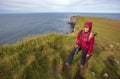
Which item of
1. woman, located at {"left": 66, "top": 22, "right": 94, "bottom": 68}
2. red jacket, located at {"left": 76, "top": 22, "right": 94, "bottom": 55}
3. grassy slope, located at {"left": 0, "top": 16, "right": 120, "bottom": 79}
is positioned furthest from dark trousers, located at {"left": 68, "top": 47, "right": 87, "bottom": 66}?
grassy slope, located at {"left": 0, "top": 16, "right": 120, "bottom": 79}

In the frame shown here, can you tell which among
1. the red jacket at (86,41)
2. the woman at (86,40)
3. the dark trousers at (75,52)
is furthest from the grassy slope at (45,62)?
the red jacket at (86,41)

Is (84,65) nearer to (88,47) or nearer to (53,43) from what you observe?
(88,47)

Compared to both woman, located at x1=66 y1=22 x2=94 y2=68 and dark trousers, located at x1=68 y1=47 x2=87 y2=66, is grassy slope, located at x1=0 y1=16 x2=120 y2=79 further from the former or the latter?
woman, located at x1=66 y1=22 x2=94 y2=68

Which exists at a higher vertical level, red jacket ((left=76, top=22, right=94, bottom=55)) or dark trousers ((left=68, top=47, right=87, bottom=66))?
red jacket ((left=76, top=22, right=94, bottom=55))

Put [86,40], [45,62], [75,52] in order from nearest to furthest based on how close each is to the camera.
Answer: [86,40] → [75,52] → [45,62]

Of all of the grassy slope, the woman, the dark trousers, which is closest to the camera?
the grassy slope

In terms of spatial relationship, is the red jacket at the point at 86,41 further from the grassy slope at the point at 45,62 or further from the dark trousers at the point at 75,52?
the grassy slope at the point at 45,62

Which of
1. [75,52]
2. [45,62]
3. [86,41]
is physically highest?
[86,41]

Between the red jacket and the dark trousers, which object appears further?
the dark trousers

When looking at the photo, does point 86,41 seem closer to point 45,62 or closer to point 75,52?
point 75,52

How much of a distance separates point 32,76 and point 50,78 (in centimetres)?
112

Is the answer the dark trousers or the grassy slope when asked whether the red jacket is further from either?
the grassy slope

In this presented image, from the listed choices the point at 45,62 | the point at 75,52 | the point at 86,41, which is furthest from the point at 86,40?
the point at 45,62

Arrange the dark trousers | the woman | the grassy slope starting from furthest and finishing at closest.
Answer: the dark trousers, the woman, the grassy slope
